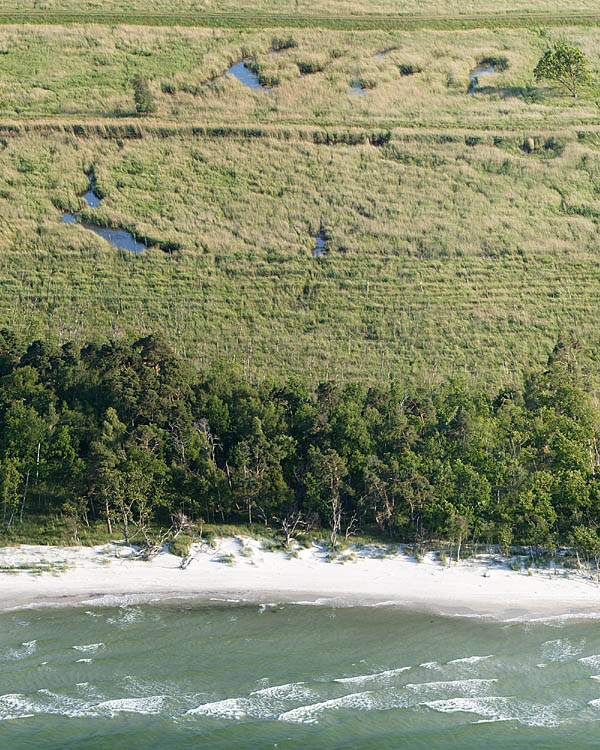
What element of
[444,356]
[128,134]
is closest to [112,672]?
[444,356]

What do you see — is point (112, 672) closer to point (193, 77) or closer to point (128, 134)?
point (128, 134)

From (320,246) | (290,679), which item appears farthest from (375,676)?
(320,246)

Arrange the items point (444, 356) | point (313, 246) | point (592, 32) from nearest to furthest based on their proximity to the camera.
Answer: point (444, 356), point (313, 246), point (592, 32)

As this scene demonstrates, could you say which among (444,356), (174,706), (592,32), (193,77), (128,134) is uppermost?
(592,32)

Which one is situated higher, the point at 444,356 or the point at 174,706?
the point at 444,356

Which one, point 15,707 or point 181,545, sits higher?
point 181,545

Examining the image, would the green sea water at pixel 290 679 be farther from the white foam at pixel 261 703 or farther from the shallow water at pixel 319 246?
the shallow water at pixel 319 246

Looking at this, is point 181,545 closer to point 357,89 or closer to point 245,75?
point 357,89
